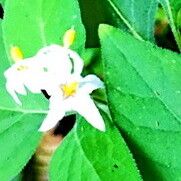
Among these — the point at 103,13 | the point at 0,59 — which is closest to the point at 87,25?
the point at 103,13

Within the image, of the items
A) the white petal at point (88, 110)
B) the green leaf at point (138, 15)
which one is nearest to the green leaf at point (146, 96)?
the white petal at point (88, 110)

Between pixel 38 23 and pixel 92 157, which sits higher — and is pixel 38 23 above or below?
above

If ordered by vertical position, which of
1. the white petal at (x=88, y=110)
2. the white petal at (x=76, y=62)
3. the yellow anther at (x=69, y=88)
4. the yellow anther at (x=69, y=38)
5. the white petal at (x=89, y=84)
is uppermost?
the yellow anther at (x=69, y=38)

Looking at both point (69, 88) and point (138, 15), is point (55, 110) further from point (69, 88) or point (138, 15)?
point (138, 15)

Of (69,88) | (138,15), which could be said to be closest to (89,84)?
(69,88)

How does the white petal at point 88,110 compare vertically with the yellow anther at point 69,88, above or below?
below

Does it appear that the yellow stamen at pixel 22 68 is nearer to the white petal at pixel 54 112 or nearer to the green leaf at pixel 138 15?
the white petal at pixel 54 112

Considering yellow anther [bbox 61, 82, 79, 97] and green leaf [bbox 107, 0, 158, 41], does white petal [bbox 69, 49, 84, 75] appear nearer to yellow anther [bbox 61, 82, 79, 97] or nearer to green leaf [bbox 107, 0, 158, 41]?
yellow anther [bbox 61, 82, 79, 97]

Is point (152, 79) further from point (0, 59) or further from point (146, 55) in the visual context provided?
point (0, 59)
